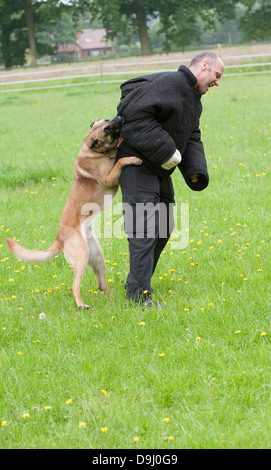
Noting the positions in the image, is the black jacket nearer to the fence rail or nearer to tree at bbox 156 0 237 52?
the fence rail

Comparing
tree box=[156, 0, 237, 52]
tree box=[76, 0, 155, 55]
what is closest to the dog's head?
tree box=[76, 0, 155, 55]

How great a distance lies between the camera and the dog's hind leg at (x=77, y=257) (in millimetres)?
4133

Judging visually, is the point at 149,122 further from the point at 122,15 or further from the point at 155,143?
the point at 122,15

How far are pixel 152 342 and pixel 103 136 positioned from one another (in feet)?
5.41

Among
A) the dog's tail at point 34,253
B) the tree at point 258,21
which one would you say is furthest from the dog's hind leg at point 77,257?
the tree at point 258,21

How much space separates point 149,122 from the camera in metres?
3.73

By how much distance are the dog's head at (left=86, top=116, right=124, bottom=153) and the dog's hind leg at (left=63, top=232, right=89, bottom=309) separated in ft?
2.36

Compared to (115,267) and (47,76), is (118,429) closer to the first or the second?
(115,267)

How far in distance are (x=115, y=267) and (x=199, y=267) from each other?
0.83 metres

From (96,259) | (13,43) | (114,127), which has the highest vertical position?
(13,43)

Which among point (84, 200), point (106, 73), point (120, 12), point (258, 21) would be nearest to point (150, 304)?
point (84, 200)

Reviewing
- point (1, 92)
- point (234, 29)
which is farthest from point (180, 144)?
point (234, 29)

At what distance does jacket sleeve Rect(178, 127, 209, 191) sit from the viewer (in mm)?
4160
